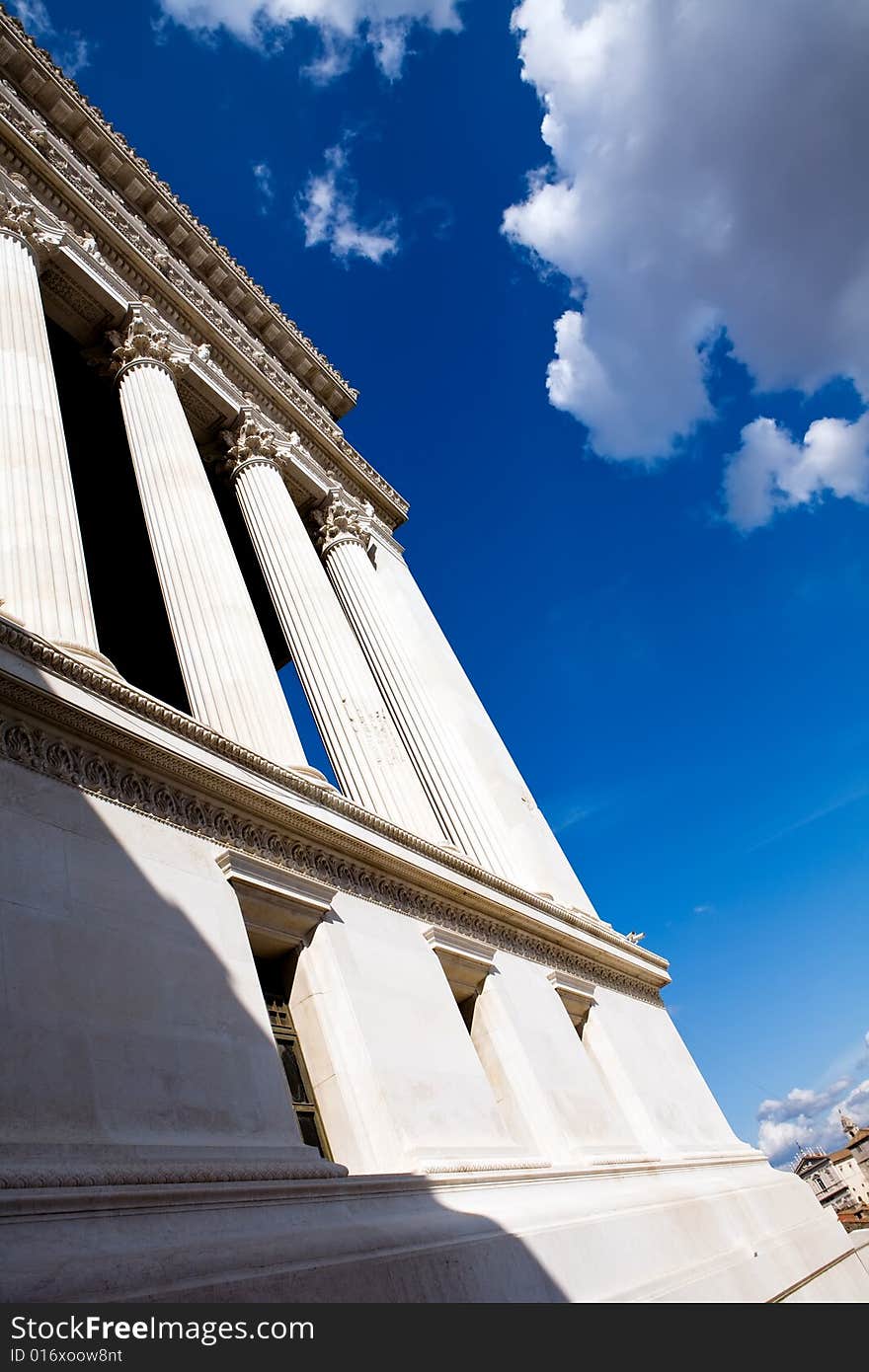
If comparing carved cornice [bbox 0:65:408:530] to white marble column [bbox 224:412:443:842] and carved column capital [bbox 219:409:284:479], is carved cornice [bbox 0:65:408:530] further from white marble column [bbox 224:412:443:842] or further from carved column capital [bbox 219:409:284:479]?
white marble column [bbox 224:412:443:842]

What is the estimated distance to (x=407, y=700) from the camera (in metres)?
22.8

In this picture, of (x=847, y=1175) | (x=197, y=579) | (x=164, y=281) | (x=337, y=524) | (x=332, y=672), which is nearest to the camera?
(x=197, y=579)

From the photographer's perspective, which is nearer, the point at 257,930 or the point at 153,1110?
the point at 153,1110

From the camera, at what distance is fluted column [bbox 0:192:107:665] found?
38.6 feet

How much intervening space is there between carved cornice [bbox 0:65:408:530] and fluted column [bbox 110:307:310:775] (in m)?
3.79

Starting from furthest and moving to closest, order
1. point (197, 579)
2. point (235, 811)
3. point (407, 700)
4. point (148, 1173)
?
point (407, 700) < point (197, 579) < point (235, 811) < point (148, 1173)

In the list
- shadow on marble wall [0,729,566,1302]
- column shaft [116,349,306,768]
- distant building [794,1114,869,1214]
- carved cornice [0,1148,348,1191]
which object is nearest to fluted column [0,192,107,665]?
shadow on marble wall [0,729,566,1302]

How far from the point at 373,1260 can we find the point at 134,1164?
246cm

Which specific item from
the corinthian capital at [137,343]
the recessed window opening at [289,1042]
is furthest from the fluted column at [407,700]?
the recessed window opening at [289,1042]

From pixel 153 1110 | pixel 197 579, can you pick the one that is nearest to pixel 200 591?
pixel 197 579

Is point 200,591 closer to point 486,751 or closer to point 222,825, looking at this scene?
point 222,825

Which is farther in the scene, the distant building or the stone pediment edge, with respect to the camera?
the distant building

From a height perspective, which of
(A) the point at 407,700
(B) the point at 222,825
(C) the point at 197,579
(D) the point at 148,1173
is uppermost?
(A) the point at 407,700

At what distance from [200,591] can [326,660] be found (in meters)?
4.09
